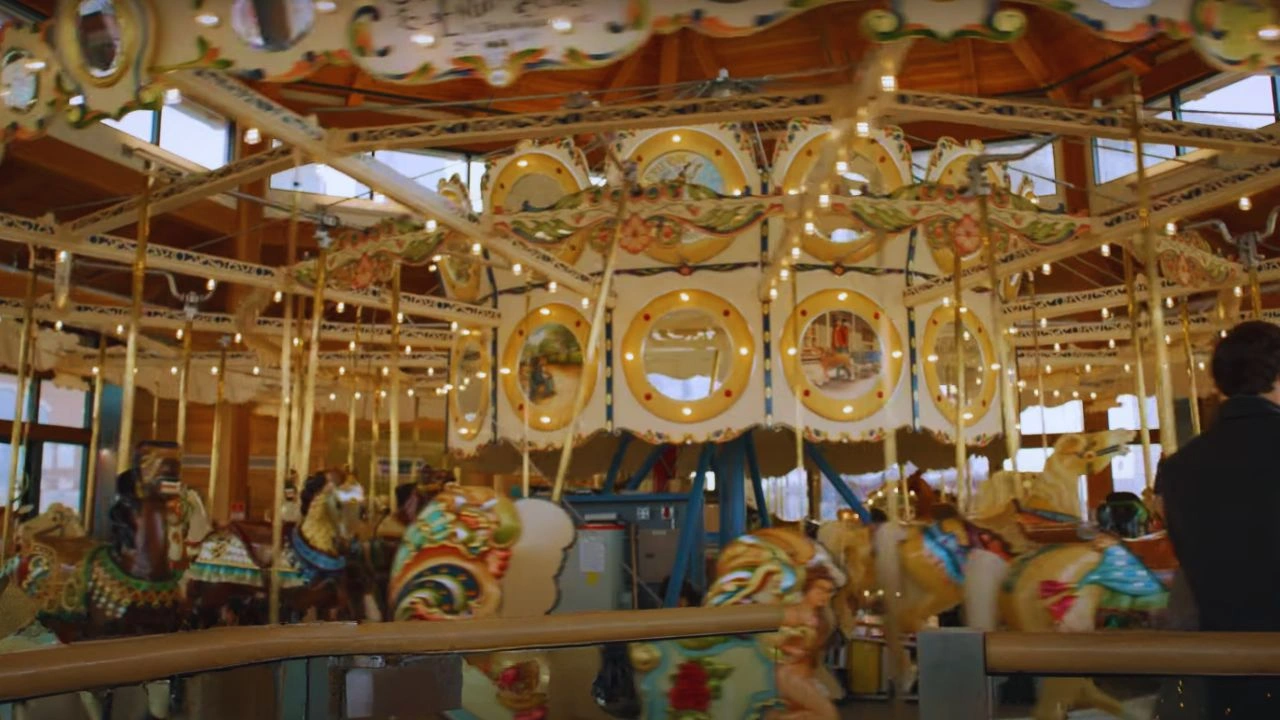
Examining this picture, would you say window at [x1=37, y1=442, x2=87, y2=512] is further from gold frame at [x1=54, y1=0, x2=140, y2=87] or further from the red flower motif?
the red flower motif

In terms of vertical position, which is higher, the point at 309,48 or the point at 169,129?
the point at 169,129

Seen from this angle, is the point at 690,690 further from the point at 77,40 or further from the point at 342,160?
the point at 342,160

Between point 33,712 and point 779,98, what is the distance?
15.6ft

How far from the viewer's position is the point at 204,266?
33.0 feet

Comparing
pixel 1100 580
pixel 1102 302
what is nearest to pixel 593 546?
pixel 1100 580

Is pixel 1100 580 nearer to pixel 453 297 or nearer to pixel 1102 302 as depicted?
pixel 1102 302

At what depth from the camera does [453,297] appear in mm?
12773

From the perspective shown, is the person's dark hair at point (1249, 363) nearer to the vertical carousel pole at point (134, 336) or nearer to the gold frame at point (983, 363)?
the vertical carousel pole at point (134, 336)

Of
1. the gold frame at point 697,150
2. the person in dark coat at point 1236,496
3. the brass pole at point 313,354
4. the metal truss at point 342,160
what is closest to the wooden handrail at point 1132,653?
the person in dark coat at point 1236,496

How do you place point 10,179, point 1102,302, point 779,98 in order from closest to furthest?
point 779,98, point 1102,302, point 10,179

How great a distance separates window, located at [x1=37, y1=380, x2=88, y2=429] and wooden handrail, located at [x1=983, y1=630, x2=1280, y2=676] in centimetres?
Result: 1747

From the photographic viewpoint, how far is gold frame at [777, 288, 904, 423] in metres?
10.9

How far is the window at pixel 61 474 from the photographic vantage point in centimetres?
1688

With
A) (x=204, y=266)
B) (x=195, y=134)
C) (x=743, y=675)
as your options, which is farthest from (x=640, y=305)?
(x=743, y=675)
